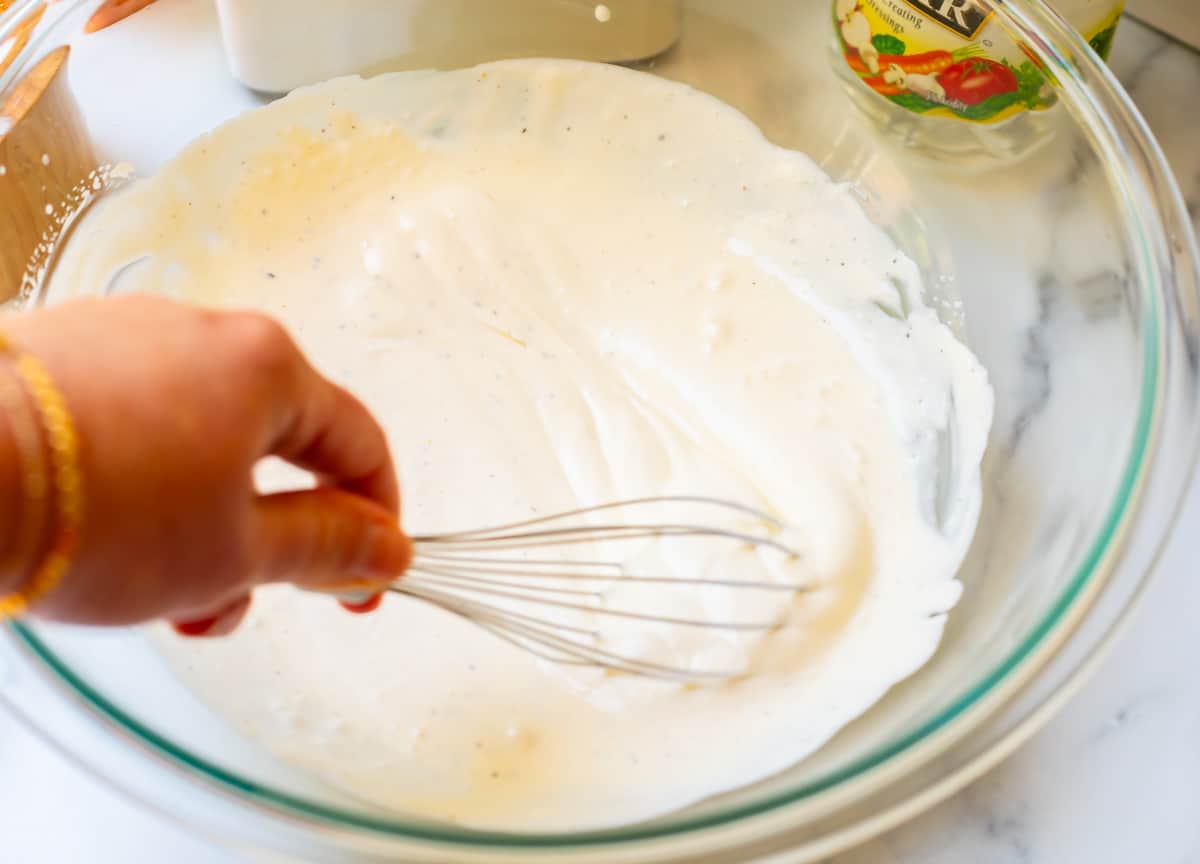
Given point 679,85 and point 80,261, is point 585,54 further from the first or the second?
point 80,261

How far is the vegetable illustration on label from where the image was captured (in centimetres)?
78

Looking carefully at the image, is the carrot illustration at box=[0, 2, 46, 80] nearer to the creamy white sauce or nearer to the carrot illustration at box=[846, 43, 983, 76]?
the creamy white sauce

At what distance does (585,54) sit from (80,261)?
0.46 m

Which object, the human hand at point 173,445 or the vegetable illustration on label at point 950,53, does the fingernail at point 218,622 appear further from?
the vegetable illustration on label at point 950,53

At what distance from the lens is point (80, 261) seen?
817 mm

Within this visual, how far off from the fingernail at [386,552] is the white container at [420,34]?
545 mm

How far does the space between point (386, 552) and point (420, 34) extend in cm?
58

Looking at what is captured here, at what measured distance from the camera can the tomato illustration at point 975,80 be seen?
792 millimetres

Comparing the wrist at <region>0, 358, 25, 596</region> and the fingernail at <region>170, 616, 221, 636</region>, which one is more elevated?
the wrist at <region>0, 358, 25, 596</region>

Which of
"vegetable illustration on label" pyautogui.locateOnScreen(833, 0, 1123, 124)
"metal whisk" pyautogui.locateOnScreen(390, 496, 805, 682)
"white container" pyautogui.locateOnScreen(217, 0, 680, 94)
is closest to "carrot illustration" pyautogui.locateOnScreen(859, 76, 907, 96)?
"vegetable illustration on label" pyautogui.locateOnScreen(833, 0, 1123, 124)

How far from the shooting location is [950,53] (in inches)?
31.4

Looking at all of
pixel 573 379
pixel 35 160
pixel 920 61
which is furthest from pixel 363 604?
pixel 920 61

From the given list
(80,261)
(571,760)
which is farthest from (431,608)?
(80,261)

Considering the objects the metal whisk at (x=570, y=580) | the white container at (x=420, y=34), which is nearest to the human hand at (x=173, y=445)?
the metal whisk at (x=570, y=580)
